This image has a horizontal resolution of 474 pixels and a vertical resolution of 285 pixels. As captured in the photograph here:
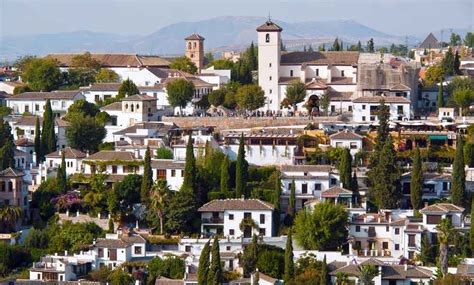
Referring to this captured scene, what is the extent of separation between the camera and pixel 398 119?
1900 inches

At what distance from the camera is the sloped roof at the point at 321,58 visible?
2152 inches

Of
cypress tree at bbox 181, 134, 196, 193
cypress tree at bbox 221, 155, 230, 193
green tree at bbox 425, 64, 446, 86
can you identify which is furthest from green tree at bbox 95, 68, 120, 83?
cypress tree at bbox 181, 134, 196, 193

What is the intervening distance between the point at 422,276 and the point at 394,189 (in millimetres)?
4834

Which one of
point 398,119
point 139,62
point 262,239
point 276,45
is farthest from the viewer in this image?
point 139,62

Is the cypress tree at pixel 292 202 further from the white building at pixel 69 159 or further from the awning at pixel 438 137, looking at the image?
the white building at pixel 69 159

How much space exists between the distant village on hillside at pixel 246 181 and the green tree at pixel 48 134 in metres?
0.06

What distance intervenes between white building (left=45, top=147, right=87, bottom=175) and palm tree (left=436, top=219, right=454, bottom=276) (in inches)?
515

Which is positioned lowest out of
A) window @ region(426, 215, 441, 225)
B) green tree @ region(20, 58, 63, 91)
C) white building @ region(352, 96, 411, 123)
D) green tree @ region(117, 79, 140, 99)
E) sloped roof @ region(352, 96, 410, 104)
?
window @ region(426, 215, 441, 225)

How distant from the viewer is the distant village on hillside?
37156mm

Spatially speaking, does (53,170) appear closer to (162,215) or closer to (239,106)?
(162,215)

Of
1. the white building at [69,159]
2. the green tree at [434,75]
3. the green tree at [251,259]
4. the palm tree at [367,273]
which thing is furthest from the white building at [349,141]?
the green tree at [434,75]

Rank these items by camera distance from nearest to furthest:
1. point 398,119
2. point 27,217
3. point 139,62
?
point 27,217 < point 398,119 < point 139,62

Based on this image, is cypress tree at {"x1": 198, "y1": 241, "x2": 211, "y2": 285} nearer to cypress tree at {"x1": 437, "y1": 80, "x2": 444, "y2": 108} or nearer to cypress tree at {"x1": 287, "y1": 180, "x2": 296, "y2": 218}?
cypress tree at {"x1": 287, "y1": 180, "x2": 296, "y2": 218}

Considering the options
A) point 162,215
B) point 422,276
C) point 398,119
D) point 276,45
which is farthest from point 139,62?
point 422,276
